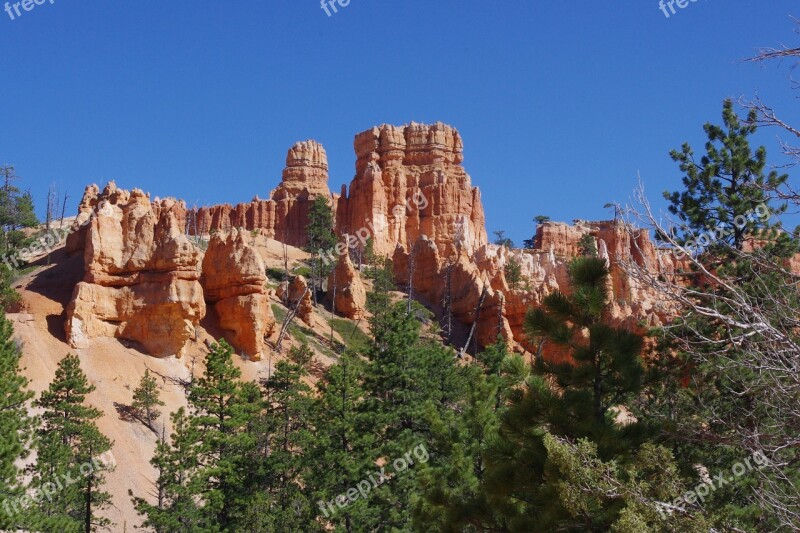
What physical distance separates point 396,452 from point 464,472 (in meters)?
8.02

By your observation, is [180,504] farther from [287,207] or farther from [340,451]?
[287,207]

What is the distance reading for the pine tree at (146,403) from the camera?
132 ft

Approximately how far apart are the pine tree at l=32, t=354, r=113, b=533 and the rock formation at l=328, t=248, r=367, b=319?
3245 centimetres

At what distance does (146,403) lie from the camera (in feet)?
132

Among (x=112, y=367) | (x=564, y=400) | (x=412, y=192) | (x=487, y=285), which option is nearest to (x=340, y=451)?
(x=564, y=400)

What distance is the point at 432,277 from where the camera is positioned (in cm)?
7931

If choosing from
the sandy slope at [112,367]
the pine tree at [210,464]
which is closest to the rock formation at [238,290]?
the sandy slope at [112,367]

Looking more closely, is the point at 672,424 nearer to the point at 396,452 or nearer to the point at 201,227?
the point at 396,452

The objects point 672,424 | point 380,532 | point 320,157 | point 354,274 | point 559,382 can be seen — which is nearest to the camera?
point 672,424

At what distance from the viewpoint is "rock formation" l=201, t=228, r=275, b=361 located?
49250mm

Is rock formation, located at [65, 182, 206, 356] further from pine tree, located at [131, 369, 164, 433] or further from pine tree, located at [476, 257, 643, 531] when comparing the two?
pine tree, located at [476, 257, 643, 531]

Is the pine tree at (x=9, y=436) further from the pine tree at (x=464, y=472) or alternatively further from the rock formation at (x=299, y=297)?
the rock formation at (x=299, y=297)

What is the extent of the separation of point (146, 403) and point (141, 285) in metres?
8.48

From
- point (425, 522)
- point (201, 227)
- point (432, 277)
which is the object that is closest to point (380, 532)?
point (425, 522)
